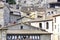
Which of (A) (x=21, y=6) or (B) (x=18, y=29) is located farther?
(A) (x=21, y=6)

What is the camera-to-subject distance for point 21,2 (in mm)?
89000

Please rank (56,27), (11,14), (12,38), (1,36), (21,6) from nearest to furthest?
(1,36)
(12,38)
(56,27)
(11,14)
(21,6)

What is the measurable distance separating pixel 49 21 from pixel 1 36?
22.1 m

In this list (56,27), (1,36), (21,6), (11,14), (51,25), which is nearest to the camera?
(1,36)

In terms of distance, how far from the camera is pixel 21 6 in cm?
8500

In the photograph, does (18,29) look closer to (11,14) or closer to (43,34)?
(43,34)

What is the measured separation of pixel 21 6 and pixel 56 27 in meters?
38.4

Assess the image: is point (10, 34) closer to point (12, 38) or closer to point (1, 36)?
point (12, 38)

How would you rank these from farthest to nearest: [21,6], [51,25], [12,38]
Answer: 1. [21,6]
2. [51,25]
3. [12,38]

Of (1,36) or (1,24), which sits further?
(1,24)

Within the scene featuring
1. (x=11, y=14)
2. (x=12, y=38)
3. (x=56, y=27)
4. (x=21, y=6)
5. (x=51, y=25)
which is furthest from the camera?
(x=21, y=6)

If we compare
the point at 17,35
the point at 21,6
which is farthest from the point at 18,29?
the point at 21,6

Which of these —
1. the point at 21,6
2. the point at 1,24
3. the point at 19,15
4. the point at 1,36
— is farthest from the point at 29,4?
the point at 1,36

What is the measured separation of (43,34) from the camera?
149 feet
